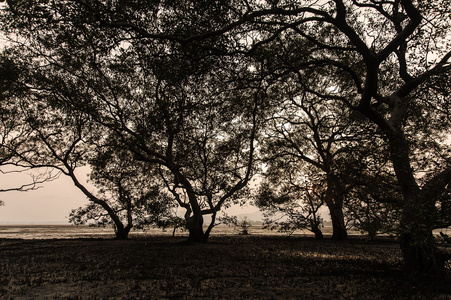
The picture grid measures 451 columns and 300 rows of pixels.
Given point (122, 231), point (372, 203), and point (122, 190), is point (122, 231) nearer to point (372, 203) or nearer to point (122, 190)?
point (122, 190)

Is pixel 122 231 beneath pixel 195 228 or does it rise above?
beneath

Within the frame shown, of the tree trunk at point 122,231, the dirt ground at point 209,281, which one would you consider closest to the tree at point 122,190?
Answer: the tree trunk at point 122,231

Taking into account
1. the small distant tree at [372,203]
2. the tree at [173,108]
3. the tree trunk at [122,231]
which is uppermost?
the tree at [173,108]

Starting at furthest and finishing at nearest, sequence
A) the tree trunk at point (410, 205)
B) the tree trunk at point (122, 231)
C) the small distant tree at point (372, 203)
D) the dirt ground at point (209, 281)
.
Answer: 1. the tree trunk at point (122, 231)
2. the small distant tree at point (372, 203)
3. the tree trunk at point (410, 205)
4. the dirt ground at point (209, 281)

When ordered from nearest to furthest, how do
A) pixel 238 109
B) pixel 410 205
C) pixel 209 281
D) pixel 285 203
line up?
pixel 410 205 → pixel 209 281 → pixel 238 109 → pixel 285 203

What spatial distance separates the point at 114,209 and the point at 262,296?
25.9 m

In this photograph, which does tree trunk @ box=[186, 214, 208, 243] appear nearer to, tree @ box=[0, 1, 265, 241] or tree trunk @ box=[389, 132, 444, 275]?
tree @ box=[0, 1, 265, 241]

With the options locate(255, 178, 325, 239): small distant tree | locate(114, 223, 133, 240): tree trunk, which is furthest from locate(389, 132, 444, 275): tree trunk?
locate(114, 223, 133, 240): tree trunk

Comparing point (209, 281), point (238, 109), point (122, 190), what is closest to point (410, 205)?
point (209, 281)

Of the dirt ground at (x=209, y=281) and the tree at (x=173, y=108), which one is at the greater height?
the tree at (x=173, y=108)

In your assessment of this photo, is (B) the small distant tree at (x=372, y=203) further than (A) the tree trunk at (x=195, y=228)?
No

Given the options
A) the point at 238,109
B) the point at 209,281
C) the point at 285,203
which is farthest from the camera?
the point at 285,203

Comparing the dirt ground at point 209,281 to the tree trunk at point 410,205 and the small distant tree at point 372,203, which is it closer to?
the tree trunk at point 410,205

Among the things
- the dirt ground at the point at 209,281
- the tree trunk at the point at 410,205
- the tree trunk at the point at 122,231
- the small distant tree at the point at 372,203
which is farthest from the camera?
the tree trunk at the point at 122,231
